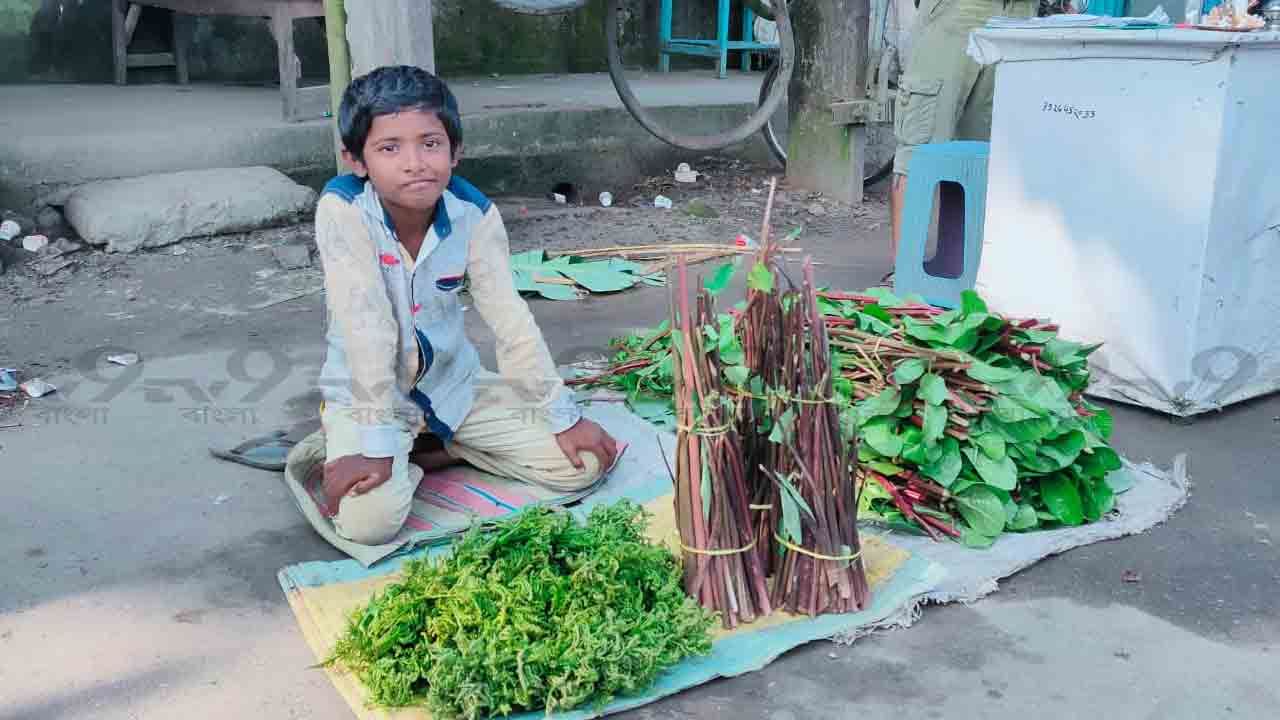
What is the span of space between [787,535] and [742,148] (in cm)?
551

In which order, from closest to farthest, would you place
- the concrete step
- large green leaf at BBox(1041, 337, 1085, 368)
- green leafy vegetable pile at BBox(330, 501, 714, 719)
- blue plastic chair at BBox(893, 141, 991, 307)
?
green leafy vegetable pile at BBox(330, 501, 714, 719), large green leaf at BBox(1041, 337, 1085, 368), blue plastic chair at BBox(893, 141, 991, 307), the concrete step

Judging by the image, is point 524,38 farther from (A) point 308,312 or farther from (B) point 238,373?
(B) point 238,373

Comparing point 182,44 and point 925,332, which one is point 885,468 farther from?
point 182,44

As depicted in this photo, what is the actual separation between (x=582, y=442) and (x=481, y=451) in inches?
13.0

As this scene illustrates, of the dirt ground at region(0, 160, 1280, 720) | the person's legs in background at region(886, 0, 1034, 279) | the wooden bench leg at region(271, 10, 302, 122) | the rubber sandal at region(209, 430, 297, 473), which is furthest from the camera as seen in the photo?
the wooden bench leg at region(271, 10, 302, 122)

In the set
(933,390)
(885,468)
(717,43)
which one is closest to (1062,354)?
(933,390)

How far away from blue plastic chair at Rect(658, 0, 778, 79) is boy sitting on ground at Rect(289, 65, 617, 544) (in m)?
5.73

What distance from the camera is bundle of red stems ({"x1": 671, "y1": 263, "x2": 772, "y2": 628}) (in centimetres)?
227

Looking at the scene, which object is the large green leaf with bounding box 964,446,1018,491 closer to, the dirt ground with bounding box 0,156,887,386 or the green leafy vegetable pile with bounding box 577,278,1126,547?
the green leafy vegetable pile with bounding box 577,278,1126,547

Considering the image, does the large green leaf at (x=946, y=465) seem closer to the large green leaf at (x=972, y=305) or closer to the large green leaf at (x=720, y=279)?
the large green leaf at (x=972, y=305)

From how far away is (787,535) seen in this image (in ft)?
7.70

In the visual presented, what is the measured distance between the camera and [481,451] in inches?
124

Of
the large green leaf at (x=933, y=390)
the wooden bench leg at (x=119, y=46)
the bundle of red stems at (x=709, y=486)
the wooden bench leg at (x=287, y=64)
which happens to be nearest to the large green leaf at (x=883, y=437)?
the large green leaf at (x=933, y=390)

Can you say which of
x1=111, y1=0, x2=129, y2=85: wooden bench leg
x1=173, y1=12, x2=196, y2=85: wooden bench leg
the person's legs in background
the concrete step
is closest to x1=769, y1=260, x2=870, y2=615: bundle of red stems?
the person's legs in background
